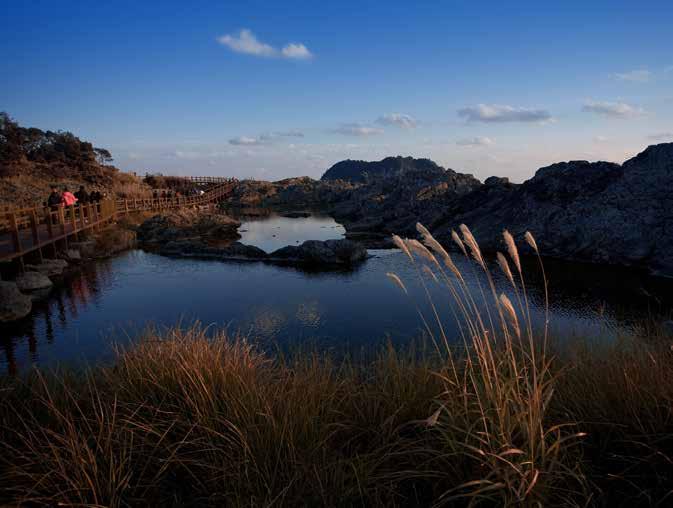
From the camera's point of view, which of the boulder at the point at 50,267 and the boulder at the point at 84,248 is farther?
the boulder at the point at 84,248

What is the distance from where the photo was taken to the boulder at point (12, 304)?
36.2 ft

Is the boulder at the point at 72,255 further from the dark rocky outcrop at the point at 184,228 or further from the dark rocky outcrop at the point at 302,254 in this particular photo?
the dark rocky outcrop at the point at 184,228

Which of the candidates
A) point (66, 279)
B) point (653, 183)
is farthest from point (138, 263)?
point (653, 183)

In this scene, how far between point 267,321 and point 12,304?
736cm

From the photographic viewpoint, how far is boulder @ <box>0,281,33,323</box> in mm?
11047

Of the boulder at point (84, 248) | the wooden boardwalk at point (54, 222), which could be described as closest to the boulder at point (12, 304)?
the wooden boardwalk at point (54, 222)

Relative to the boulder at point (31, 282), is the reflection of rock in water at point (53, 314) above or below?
below

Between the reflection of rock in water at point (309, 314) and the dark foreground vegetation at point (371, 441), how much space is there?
20.6 feet

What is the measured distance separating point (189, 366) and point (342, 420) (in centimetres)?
162

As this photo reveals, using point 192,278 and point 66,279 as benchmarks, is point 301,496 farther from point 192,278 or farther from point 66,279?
point 66,279

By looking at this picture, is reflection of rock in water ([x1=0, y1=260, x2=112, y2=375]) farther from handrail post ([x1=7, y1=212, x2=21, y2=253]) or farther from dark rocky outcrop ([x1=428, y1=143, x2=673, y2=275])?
dark rocky outcrop ([x1=428, y1=143, x2=673, y2=275])

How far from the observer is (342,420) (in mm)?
3949

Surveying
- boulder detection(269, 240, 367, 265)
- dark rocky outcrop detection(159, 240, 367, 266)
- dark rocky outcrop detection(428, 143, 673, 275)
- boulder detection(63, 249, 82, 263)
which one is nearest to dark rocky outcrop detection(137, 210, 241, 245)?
dark rocky outcrop detection(159, 240, 367, 266)

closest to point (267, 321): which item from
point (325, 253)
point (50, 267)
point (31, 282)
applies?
point (325, 253)
